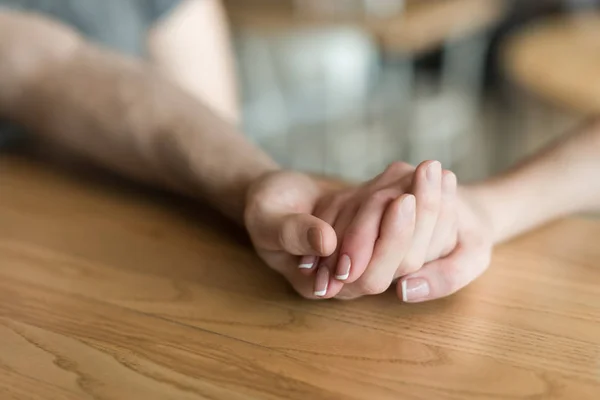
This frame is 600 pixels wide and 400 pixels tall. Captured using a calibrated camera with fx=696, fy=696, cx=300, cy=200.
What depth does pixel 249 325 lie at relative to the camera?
0.46m

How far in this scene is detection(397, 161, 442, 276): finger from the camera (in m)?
0.46

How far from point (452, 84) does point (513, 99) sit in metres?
1.25

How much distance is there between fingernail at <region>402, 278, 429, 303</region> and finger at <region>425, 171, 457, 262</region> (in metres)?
0.02

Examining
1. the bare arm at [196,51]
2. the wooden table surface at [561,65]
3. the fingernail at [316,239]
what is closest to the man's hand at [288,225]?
the fingernail at [316,239]

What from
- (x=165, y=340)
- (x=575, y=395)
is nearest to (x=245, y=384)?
(x=165, y=340)

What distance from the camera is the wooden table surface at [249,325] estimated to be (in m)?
0.40

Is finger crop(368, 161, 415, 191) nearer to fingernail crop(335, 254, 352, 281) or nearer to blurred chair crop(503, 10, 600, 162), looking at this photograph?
fingernail crop(335, 254, 352, 281)

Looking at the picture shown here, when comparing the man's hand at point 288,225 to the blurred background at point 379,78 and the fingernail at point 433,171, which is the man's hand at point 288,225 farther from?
the blurred background at point 379,78

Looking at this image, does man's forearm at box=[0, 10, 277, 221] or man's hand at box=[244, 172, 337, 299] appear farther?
man's forearm at box=[0, 10, 277, 221]

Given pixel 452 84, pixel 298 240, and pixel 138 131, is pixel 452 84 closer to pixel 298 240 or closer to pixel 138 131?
pixel 138 131

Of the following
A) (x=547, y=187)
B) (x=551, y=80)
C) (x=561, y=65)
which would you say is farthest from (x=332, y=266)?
(x=561, y=65)

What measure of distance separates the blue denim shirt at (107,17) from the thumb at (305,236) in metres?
0.51

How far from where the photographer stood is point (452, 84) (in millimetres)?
2982

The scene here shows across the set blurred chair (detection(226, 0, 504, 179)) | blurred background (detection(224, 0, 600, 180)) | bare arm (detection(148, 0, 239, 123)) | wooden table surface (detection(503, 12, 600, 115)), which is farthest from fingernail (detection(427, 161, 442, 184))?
blurred chair (detection(226, 0, 504, 179))
